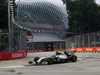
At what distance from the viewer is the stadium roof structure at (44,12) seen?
126062mm

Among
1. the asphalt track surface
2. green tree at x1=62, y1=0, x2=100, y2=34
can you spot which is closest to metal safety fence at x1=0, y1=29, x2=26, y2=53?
the asphalt track surface

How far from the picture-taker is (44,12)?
420 feet

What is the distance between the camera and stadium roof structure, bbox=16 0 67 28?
12606 centimetres

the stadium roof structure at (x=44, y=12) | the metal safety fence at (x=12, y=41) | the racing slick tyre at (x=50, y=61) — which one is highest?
the stadium roof structure at (x=44, y=12)

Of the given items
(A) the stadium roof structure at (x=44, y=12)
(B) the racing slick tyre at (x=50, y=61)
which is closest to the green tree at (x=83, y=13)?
(B) the racing slick tyre at (x=50, y=61)

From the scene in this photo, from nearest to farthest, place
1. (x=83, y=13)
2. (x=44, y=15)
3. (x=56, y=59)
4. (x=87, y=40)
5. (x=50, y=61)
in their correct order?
(x=50, y=61), (x=56, y=59), (x=87, y=40), (x=83, y=13), (x=44, y=15)

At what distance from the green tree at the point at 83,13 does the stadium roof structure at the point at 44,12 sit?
52.7m

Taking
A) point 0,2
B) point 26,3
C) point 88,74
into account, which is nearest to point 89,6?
point 0,2

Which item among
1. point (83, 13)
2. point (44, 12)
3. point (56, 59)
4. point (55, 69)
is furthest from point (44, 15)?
point (55, 69)

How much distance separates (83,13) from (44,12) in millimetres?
60477

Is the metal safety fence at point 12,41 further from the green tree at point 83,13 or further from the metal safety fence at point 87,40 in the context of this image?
the green tree at point 83,13

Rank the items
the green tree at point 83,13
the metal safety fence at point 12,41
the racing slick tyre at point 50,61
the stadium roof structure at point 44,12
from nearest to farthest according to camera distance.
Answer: the racing slick tyre at point 50,61
the metal safety fence at point 12,41
the green tree at point 83,13
the stadium roof structure at point 44,12

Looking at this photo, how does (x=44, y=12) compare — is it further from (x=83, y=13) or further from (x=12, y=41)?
(x=12, y=41)

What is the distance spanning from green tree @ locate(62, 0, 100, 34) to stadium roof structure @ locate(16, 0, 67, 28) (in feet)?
173
